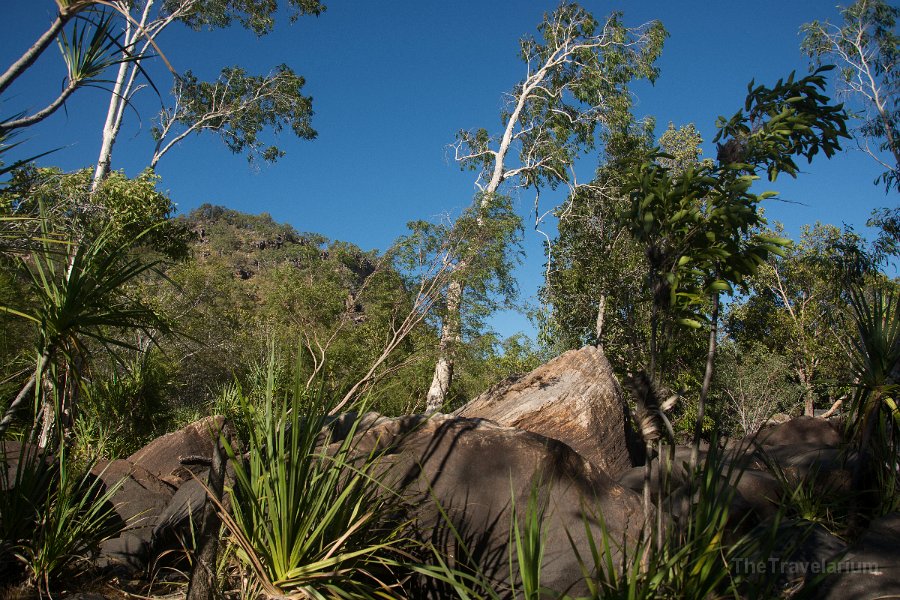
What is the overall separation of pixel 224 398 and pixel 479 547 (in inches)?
253

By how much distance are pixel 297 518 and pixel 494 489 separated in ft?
6.34

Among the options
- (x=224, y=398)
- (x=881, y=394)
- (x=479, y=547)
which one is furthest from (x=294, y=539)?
(x=224, y=398)

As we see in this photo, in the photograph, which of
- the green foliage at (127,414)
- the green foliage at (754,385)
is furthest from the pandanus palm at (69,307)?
the green foliage at (754,385)

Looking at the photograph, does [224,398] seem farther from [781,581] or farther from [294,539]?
[781,581]

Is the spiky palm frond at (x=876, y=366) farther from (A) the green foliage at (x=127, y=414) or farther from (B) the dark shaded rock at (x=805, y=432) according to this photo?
(A) the green foliage at (x=127, y=414)

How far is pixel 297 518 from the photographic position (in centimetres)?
317

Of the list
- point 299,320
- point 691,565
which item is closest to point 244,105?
point 299,320

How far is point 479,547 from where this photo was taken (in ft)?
14.0

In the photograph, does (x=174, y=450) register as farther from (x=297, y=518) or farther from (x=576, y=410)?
(x=297, y=518)

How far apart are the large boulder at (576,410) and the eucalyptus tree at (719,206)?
5.99 metres

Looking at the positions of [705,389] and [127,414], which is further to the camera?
[127,414]

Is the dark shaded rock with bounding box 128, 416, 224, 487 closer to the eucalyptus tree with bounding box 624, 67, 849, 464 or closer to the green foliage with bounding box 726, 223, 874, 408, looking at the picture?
the eucalyptus tree with bounding box 624, 67, 849, 464

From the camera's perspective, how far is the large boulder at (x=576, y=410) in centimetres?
920

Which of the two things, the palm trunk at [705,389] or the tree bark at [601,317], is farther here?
the tree bark at [601,317]
